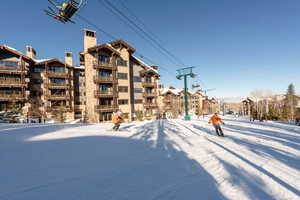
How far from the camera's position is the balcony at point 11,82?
27248 mm

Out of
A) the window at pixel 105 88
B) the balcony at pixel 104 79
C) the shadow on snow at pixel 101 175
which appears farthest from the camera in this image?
the window at pixel 105 88

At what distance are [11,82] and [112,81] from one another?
65.2ft

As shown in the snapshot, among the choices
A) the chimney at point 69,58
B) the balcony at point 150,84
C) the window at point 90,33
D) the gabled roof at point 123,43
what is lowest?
the balcony at point 150,84

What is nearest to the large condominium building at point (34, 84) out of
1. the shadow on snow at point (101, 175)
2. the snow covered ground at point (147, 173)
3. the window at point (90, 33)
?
the window at point (90, 33)

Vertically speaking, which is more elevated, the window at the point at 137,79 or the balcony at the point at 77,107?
the window at the point at 137,79

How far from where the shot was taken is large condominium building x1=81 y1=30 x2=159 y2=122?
28.5 metres

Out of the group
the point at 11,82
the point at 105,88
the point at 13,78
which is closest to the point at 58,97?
the point at 11,82

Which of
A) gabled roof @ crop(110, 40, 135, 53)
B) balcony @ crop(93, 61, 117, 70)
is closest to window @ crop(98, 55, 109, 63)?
balcony @ crop(93, 61, 117, 70)

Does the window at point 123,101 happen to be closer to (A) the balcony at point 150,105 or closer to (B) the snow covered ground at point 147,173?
(A) the balcony at point 150,105

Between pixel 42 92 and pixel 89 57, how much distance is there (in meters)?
14.3

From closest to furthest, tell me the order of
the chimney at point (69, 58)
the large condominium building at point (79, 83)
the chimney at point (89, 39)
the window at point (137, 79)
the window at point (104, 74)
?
the large condominium building at point (79, 83) < the chimney at point (89, 39) < the window at point (104, 74) < the chimney at point (69, 58) < the window at point (137, 79)

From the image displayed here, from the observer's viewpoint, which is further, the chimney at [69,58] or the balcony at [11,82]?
the chimney at [69,58]

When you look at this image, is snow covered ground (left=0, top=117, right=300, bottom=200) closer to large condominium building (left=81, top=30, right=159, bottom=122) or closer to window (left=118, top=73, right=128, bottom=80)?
large condominium building (left=81, top=30, right=159, bottom=122)

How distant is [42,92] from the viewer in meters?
31.6
